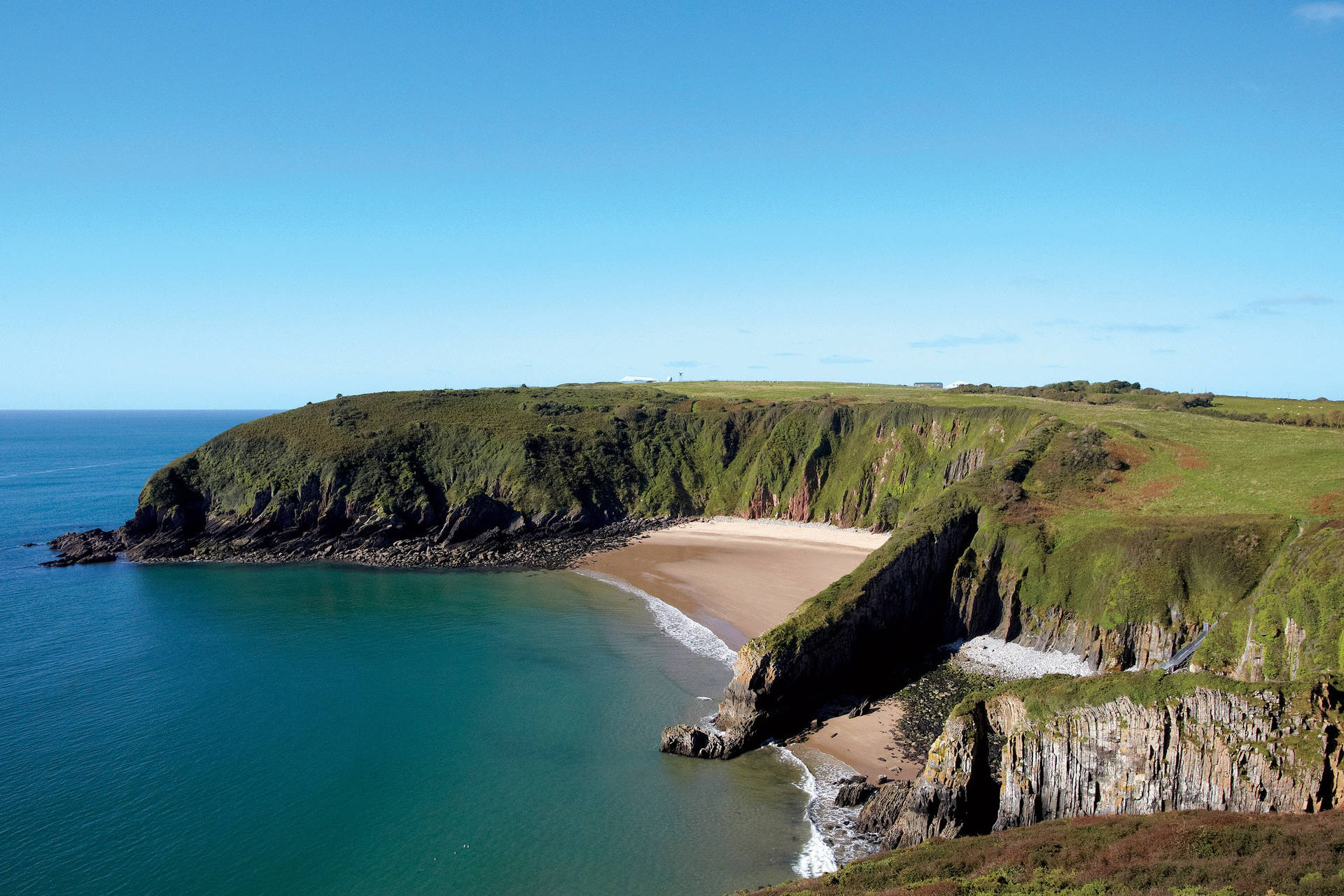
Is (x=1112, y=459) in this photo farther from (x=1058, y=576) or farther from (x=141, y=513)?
(x=141, y=513)

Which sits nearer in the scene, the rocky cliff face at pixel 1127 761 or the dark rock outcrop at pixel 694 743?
the rocky cliff face at pixel 1127 761

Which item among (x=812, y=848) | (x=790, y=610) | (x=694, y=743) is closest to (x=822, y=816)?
(x=812, y=848)

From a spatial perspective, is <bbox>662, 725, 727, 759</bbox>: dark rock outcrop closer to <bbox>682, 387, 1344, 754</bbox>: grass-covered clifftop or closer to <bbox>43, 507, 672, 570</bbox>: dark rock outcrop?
<bbox>682, 387, 1344, 754</bbox>: grass-covered clifftop

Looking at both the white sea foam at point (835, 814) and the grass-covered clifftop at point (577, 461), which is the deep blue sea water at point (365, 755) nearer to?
the white sea foam at point (835, 814)

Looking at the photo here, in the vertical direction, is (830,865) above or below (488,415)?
below

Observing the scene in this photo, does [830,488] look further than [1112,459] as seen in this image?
Yes

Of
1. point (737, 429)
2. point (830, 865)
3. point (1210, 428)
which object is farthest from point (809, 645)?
point (737, 429)

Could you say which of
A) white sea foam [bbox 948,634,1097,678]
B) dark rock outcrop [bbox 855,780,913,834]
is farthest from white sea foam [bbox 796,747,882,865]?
white sea foam [bbox 948,634,1097,678]

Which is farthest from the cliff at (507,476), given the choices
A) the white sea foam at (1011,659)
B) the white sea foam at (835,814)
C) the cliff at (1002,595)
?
the white sea foam at (835,814)
